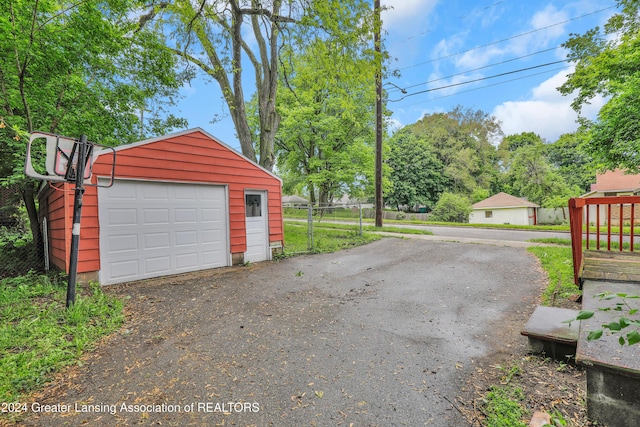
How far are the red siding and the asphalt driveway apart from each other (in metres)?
1.23

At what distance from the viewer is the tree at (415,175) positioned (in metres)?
26.0

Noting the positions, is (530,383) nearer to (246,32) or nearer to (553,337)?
(553,337)

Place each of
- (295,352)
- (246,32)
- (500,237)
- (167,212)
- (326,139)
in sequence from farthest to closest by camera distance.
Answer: (326,139), (500,237), (246,32), (167,212), (295,352)

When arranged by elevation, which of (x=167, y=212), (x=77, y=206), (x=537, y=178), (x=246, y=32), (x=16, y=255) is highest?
(x=246, y=32)

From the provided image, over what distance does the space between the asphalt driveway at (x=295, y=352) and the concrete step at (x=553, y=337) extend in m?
0.31

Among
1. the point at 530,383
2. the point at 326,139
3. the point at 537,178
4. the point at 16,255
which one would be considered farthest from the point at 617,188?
the point at 16,255

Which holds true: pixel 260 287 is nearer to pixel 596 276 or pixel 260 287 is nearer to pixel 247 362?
pixel 247 362

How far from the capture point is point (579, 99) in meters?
8.53

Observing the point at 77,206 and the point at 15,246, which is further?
the point at 15,246

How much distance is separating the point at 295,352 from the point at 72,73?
684cm

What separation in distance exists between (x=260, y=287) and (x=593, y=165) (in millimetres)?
9824

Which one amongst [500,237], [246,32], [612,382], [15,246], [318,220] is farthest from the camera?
[318,220]

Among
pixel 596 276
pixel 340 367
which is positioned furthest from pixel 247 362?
pixel 596 276

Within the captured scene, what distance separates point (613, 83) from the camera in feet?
22.4
